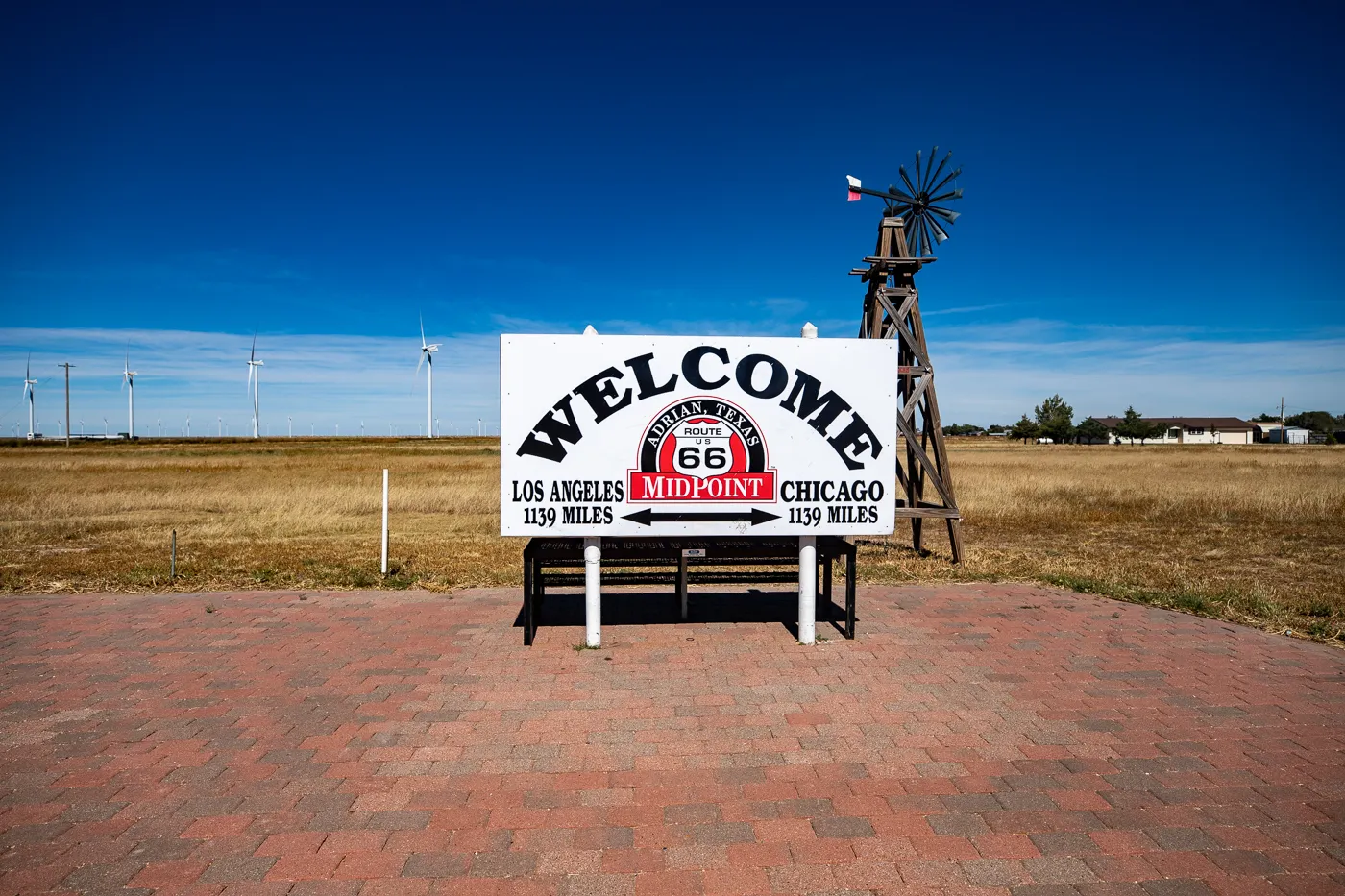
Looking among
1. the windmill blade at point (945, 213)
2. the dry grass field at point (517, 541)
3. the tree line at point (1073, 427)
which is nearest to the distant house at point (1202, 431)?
the tree line at point (1073, 427)

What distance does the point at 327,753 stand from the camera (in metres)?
4.25

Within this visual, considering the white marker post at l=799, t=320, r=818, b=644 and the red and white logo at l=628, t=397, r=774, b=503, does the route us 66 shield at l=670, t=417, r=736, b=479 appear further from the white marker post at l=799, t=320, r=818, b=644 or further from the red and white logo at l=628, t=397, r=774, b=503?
the white marker post at l=799, t=320, r=818, b=644

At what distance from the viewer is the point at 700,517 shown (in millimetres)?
6648

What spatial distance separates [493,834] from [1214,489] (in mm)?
25795

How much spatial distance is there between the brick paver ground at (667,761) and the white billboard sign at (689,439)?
3.94 ft

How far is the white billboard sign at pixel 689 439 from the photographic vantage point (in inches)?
257

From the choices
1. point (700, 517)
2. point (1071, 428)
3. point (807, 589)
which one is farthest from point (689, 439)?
point (1071, 428)

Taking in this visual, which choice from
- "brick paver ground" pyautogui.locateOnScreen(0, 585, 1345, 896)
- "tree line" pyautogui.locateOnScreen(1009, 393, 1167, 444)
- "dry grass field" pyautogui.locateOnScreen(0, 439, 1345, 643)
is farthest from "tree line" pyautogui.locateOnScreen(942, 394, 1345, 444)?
"brick paver ground" pyautogui.locateOnScreen(0, 585, 1345, 896)

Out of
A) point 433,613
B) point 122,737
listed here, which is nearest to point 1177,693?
point 433,613

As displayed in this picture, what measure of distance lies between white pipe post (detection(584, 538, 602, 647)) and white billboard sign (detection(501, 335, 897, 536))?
6.3 inches

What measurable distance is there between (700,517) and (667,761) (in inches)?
108

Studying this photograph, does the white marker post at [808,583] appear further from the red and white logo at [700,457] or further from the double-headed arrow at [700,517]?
the red and white logo at [700,457]

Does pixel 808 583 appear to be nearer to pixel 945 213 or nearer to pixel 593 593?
pixel 593 593

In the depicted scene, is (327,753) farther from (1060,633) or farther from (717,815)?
(1060,633)
